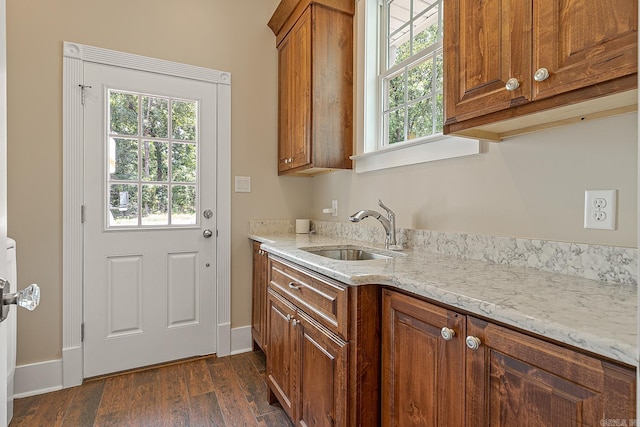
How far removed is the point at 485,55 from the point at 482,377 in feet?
3.00

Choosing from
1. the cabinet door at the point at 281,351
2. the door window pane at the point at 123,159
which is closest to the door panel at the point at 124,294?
the door window pane at the point at 123,159

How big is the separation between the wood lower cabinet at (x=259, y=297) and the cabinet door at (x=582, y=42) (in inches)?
66.9

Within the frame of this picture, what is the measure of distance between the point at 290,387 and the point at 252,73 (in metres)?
2.20

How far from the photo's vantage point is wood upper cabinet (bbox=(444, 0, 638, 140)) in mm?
750

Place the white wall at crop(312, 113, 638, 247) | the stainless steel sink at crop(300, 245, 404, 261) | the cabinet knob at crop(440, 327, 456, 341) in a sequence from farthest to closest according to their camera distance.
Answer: the stainless steel sink at crop(300, 245, 404, 261)
the white wall at crop(312, 113, 638, 247)
the cabinet knob at crop(440, 327, 456, 341)

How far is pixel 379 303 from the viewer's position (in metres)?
1.10

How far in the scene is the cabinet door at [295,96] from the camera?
2.13m

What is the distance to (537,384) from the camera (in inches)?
26.6

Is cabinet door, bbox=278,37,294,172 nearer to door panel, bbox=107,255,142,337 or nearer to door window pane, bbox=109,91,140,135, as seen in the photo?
door window pane, bbox=109,91,140,135

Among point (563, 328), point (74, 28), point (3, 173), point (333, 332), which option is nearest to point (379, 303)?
point (333, 332)

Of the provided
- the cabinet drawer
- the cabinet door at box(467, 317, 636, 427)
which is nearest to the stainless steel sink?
the cabinet drawer

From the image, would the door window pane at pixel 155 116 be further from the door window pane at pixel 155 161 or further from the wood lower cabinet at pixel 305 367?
the wood lower cabinet at pixel 305 367

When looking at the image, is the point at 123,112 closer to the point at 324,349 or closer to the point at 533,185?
the point at 324,349

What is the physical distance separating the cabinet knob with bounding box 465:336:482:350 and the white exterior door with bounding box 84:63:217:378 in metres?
1.99
